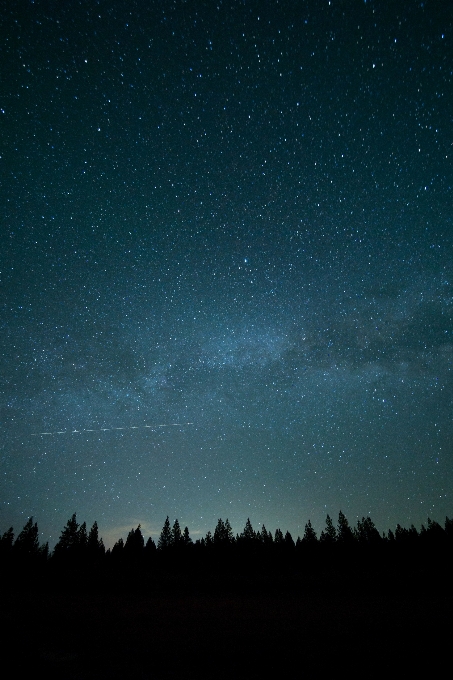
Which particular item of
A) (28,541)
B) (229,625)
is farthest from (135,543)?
(229,625)

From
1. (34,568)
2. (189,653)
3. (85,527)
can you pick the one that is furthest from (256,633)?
(85,527)

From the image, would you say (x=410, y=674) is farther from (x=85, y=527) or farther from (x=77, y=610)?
(x=85, y=527)

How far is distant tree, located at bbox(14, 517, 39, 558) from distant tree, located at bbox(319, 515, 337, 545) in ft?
188

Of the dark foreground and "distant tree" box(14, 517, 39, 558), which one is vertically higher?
"distant tree" box(14, 517, 39, 558)

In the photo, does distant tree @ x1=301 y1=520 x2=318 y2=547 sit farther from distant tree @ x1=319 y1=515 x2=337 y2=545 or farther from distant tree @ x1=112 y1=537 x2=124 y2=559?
distant tree @ x1=112 y1=537 x2=124 y2=559

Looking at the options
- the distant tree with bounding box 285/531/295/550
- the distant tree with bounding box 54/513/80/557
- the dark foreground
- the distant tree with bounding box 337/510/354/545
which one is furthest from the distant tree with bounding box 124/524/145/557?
the dark foreground

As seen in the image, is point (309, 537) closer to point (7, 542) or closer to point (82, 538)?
point (82, 538)

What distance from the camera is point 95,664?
9.09m

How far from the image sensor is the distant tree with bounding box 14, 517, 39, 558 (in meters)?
55.8

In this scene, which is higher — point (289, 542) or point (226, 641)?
point (289, 542)

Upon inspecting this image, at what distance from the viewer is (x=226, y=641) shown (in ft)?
38.6

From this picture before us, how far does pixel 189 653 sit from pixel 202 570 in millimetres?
46153

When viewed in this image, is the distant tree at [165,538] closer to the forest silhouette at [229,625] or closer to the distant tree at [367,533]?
the forest silhouette at [229,625]

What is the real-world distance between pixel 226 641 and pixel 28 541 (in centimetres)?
6529
